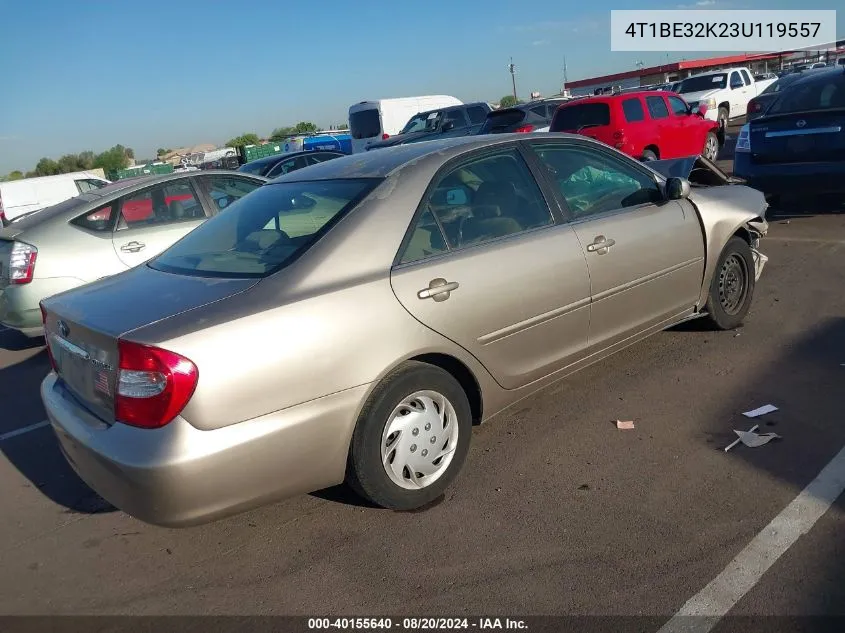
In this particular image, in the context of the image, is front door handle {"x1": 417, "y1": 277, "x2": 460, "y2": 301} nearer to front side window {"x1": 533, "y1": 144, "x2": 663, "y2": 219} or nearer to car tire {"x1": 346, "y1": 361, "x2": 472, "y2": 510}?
car tire {"x1": 346, "y1": 361, "x2": 472, "y2": 510}

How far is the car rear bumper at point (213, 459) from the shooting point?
2555mm

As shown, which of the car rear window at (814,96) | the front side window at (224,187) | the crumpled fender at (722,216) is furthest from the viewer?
the car rear window at (814,96)

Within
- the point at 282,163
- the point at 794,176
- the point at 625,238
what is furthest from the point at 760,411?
the point at 282,163

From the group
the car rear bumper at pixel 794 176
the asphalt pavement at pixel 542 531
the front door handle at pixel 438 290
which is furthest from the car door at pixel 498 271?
the car rear bumper at pixel 794 176

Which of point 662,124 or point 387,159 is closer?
point 387,159

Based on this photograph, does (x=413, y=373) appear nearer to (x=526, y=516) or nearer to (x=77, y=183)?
(x=526, y=516)

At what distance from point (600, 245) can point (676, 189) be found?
30.8 inches

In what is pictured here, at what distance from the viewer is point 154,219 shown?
6.75 meters

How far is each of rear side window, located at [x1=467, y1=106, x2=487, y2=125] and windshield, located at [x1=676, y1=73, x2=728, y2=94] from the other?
7.32 m

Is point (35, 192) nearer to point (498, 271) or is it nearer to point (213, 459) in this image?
point (498, 271)

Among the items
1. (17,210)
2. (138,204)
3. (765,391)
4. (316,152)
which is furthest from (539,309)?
(17,210)

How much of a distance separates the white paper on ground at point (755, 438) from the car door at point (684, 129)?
1077 centimetres

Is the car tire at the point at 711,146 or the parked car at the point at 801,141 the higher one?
the parked car at the point at 801,141

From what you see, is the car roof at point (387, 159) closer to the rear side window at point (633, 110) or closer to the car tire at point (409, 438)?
the car tire at point (409, 438)
